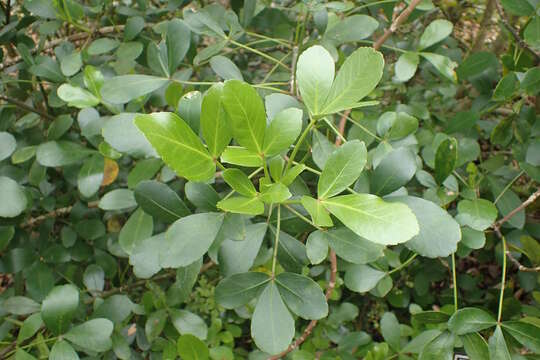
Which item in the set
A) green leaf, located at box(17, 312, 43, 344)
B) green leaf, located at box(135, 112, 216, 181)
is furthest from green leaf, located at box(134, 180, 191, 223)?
green leaf, located at box(17, 312, 43, 344)

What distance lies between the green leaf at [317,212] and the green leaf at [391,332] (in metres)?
0.67

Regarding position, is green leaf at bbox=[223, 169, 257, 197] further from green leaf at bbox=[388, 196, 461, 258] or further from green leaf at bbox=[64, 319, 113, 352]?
green leaf at bbox=[64, 319, 113, 352]

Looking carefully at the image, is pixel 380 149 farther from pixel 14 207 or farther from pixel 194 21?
pixel 14 207

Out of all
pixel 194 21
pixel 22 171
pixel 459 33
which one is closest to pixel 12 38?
pixel 22 171

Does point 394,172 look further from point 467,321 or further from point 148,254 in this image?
point 148,254

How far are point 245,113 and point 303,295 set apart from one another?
1.11ft

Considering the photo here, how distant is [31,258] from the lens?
1.18 meters

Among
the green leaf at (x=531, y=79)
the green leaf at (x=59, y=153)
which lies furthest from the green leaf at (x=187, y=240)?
the green leaf at (x=531, y=79)

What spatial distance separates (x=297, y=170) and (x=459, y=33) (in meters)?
1.91

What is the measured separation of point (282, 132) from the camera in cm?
58

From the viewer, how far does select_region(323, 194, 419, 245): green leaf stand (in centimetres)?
49

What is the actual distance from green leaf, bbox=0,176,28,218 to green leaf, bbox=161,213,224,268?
41 centimetres

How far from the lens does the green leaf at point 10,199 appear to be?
0.85m

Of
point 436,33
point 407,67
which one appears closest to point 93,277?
point 407,67
